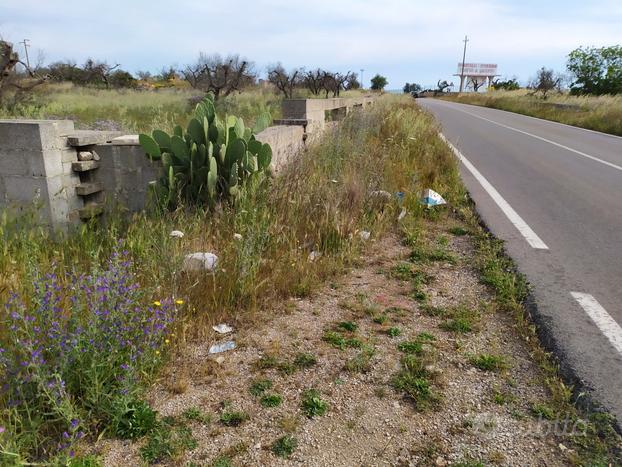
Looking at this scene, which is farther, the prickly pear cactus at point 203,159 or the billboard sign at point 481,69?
the billboard sign at point 481,69

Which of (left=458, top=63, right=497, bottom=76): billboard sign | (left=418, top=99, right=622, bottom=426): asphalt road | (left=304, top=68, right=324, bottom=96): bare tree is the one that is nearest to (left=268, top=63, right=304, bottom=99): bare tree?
(left=304, top=68, right=324, bottom=96): bare tree

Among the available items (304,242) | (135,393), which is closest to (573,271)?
(304,242)

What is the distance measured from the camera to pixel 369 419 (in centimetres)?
242

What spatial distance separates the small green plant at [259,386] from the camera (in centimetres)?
260

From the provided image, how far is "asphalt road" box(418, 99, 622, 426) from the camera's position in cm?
303

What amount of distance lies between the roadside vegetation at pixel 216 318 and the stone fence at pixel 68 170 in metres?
0.24

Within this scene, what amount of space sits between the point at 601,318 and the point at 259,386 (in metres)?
2.57

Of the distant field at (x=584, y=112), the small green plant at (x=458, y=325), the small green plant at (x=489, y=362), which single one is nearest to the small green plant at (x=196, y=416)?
the small green plant at (x=489, y=362)

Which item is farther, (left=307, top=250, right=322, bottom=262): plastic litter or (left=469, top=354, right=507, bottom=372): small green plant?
(left=307, top=250, right=322, bottom=262): plastic litter

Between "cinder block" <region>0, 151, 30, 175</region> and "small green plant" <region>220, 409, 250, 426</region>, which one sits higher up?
"cinder block" <region>0, 151, 30, 175</region>

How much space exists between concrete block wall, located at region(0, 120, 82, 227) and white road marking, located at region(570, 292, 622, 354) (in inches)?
182

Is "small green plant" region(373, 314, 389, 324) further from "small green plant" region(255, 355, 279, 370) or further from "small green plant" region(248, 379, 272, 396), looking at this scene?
"small green plant" region(248, 379, 272, 396)

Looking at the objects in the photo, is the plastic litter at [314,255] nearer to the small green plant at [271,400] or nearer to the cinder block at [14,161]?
the small green plant at [271,400]

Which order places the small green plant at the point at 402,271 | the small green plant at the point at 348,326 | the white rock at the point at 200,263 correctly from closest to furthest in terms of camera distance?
the small green plant at the point at 348,326, the white rock at the point at 200,263, the small green plant at the point at 402,271
